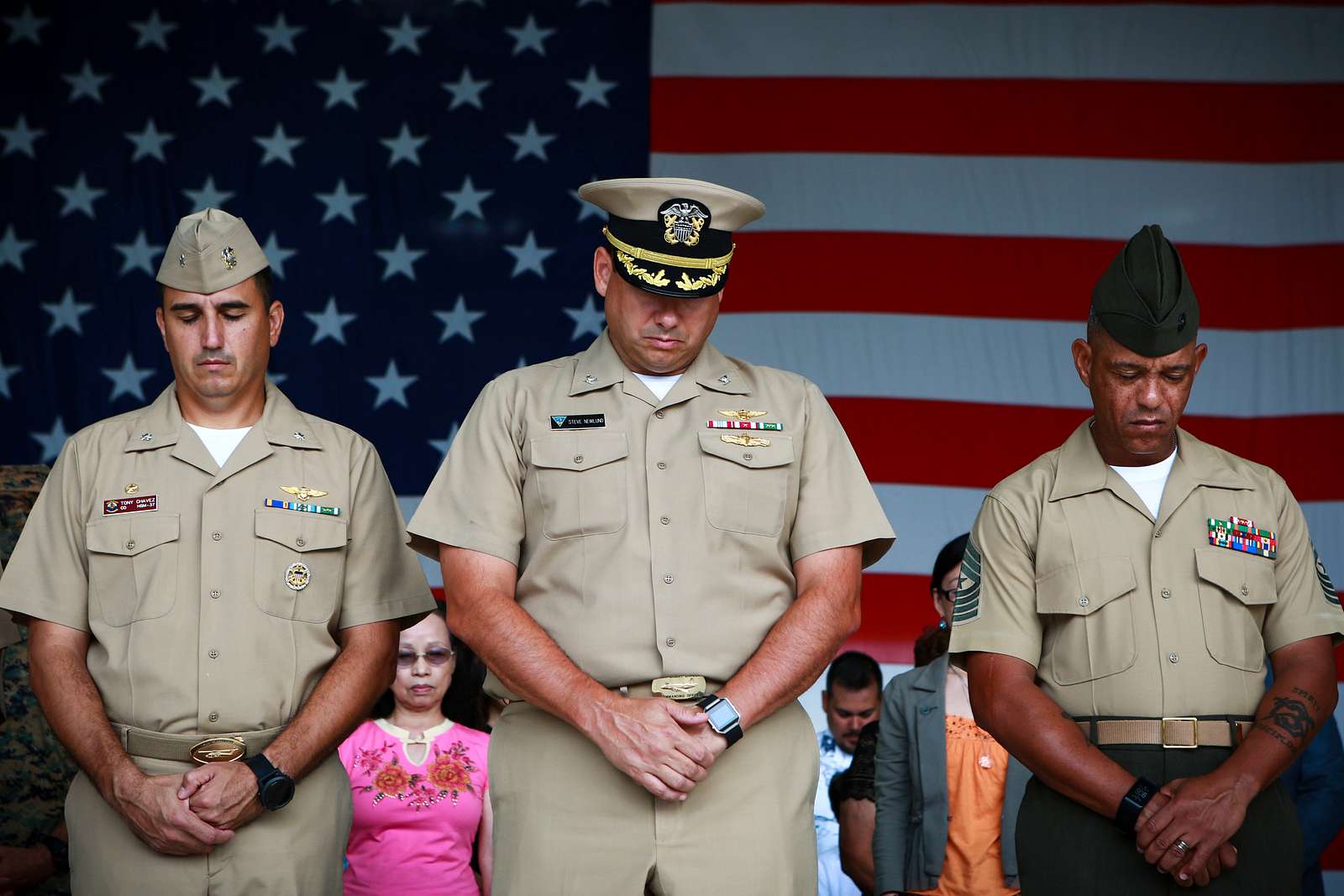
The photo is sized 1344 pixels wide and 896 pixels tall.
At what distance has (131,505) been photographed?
3.15 metres

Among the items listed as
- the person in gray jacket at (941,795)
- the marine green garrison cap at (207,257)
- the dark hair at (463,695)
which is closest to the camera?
the marine green garrison cap at (207,257)

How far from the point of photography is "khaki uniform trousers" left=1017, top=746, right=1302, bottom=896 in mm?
2887

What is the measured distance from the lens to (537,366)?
3.16 meters

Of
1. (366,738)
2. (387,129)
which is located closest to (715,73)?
(387,129)

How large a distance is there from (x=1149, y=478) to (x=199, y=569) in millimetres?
1938

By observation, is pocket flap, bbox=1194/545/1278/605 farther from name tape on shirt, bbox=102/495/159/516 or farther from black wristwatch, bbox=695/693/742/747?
name tape on shirt, bbox=102/495/159/516

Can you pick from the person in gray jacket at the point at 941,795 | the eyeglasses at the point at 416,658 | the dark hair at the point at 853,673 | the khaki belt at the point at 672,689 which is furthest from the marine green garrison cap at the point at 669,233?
the dark hair at the point at 853,673

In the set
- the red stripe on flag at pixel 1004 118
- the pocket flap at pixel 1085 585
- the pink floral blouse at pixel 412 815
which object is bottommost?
the pink floral blouse at pixel 412 815

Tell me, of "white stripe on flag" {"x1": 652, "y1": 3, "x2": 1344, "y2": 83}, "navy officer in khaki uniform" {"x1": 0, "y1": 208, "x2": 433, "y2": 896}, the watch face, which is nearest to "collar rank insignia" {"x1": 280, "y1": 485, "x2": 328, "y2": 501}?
"navy officer in khaki uniform" {"x1": 0, "y1": 208, "x2": 433, "y2": 896}

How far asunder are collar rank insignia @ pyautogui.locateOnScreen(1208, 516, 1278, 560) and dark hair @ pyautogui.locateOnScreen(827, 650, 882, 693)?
2.20 meters

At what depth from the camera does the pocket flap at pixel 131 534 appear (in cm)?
311

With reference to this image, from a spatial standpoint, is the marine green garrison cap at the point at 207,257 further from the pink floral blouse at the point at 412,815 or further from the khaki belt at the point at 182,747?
the pink floral blouse at the point at 412,815

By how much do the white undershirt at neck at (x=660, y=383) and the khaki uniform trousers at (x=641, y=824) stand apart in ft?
2.17

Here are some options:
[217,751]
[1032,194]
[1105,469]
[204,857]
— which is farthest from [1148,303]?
[1032,194]
